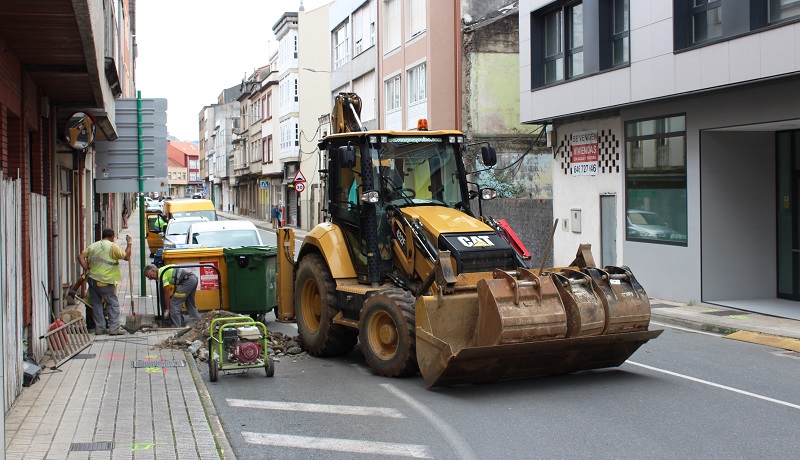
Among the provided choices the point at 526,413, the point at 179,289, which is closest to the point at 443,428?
the point at 526,413

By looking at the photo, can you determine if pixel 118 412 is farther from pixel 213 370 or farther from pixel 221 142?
pixel 221 142

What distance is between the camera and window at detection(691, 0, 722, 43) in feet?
50.3

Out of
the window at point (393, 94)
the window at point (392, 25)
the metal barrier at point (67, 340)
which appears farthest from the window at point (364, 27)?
the metal barrier at point (67, 340)

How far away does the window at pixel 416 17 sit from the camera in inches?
1185

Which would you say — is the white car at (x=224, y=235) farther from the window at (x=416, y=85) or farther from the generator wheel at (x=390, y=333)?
the window at (x=416, y=85)

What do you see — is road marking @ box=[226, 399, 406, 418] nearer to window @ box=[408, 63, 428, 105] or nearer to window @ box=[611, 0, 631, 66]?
window @ box=[611, 0, 631, 66]

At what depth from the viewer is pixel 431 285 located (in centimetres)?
926

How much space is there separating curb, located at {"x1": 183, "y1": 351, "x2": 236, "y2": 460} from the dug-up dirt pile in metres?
0.69

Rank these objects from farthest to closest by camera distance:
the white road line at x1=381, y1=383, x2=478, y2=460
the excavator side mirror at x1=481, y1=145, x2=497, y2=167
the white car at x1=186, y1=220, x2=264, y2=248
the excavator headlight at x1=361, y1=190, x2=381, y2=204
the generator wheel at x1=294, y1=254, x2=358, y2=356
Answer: the white car at x1=186, y1=220, x2=264, y2=248, the generator wheel at x1=294, y1=254, x2=358, y2=356, the excavator side mirror at x1=481, y1=145, x2=497, y2=167, the excavator headlight at x1=361, y1=190, x2=381, y2=204, the white road line at x1=381, y1=383, x2=478, y2=460

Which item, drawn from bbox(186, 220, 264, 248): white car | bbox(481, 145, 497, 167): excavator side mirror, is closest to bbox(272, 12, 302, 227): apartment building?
bbox(186, 220, 264, 248): white car

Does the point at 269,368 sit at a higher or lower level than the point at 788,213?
lower

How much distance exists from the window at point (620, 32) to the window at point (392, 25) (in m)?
15.3

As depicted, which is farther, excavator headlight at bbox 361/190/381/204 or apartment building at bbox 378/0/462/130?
apartment building at bbox 378/0/462/130

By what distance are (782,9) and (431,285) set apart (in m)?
8.46
